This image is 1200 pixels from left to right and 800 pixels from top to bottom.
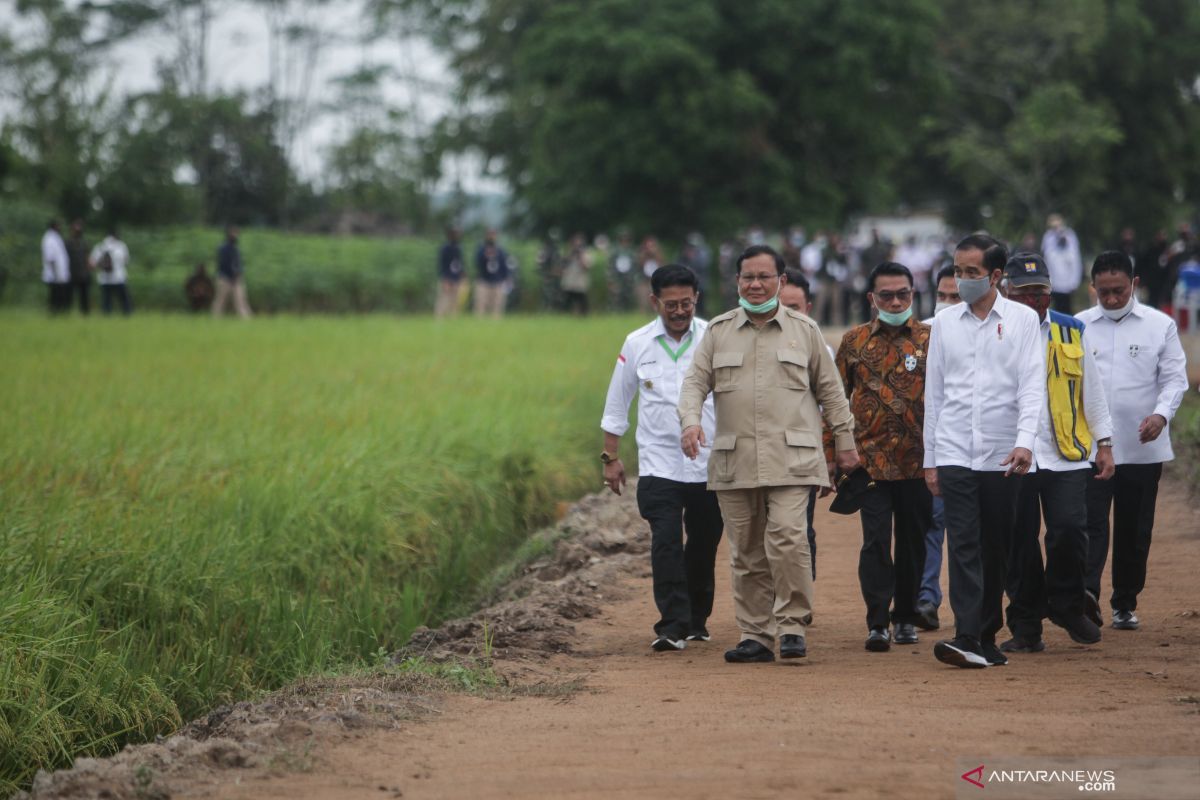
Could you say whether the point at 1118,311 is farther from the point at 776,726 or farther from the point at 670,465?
the point at 776,726

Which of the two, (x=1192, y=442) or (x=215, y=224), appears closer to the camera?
(x=1192, y=442)

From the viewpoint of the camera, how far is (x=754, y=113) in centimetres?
3922

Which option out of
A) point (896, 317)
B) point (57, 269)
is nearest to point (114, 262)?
point (57, 269)

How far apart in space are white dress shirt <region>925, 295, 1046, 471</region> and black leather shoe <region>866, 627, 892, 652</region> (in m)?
0.92

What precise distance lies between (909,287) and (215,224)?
160 ft

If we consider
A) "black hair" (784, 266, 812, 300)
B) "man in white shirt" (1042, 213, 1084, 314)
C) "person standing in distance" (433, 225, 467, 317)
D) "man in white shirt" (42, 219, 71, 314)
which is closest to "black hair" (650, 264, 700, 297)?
"black hair" (784, 266, 812, 300)

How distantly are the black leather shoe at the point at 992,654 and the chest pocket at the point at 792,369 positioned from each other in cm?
136

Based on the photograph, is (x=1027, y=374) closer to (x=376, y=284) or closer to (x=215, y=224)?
(x=376, y=284)

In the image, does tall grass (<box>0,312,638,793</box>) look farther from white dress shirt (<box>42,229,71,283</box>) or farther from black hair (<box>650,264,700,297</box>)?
white dress shirt (<box>42,229,71,283</box>)

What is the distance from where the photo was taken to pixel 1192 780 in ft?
16.5

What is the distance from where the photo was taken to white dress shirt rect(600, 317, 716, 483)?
7.90 metres

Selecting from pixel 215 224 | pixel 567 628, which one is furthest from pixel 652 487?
pixel 215 224

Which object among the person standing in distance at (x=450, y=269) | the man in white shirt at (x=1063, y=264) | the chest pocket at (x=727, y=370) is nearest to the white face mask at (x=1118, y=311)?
the chest pocket at (x=727, y=370)

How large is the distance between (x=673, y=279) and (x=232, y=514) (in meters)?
3.60
